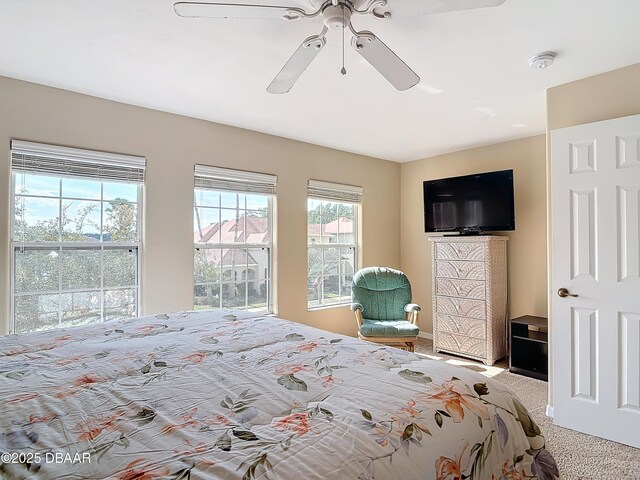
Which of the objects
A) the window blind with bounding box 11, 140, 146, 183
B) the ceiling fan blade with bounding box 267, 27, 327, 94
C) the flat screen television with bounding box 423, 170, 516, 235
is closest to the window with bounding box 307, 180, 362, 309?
the flat screen television with bounding box 423, 170, 516, 235

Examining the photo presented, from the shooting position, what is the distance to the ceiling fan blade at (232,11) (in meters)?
1.41

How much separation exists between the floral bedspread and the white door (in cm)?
157

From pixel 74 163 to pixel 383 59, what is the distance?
7.95 feet

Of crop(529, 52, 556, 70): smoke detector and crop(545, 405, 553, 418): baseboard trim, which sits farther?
crop(545, 405, 553, 418): baseboard trim

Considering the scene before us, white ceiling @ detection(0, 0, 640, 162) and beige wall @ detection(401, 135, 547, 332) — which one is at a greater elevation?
white ceiling @ detection(0, 0, 640, 162)

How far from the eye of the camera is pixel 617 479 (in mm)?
1995

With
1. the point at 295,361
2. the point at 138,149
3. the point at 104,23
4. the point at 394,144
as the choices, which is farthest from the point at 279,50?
the point at 394,144

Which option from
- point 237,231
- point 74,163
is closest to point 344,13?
point 74,163

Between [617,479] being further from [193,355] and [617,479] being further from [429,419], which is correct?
[193,355]

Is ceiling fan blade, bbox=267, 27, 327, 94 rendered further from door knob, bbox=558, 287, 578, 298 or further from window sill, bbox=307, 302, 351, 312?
window sill, bbox=307, 302, 351, 312

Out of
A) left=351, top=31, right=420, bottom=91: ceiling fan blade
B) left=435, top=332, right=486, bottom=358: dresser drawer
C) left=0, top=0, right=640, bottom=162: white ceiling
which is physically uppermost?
left=0, top=0, right=640, bottom=162: white ceiling

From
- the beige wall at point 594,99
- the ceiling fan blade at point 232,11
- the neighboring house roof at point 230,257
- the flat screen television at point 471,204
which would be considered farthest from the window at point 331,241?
the ceiling fan blade at point 232,11

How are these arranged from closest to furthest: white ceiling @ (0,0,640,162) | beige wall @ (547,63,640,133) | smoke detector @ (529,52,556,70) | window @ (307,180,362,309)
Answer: white ceiling @ (0,0,640,162) → smoke detector @ (529,52,556,70) → beige wall @ (547,63,640,133) → window @ (307,180,362,309)

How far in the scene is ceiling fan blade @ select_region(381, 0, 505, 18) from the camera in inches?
54.8
